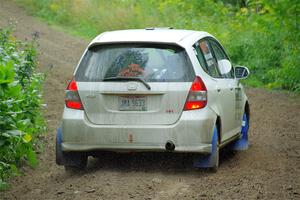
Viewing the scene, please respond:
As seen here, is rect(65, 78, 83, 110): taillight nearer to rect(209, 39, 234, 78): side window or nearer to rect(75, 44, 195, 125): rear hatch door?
rect(75, 44, 195, 125): rear hatch door

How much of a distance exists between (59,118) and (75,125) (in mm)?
4665

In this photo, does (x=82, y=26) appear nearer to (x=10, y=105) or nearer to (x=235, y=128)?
(x=235, y=128)

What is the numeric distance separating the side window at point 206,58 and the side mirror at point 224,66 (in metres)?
0.12

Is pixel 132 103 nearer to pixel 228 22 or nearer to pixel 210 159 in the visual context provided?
pixel 210 159

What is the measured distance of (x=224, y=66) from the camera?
9.84m

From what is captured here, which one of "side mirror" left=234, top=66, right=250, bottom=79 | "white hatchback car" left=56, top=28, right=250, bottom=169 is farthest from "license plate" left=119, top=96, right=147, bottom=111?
"side mirror" left=234, top=66, right=250, bottom=79

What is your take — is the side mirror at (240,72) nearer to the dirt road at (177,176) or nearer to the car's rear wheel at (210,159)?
the dirt road at (177,176)

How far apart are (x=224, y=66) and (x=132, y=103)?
1.84 m

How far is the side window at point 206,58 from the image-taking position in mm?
9037

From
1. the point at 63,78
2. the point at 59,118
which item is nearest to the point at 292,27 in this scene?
the point at 63,78

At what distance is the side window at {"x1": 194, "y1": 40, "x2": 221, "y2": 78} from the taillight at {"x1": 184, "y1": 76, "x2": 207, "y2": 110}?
53 centimetres

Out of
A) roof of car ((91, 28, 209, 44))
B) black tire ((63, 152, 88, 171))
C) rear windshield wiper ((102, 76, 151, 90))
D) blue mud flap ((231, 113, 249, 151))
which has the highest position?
roof of car ((91, 28, 209, 44))

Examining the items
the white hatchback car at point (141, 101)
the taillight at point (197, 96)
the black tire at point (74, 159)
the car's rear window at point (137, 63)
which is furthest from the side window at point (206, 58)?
the black tire at point (74, 159)

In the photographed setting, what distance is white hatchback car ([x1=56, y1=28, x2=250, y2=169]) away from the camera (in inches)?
330
